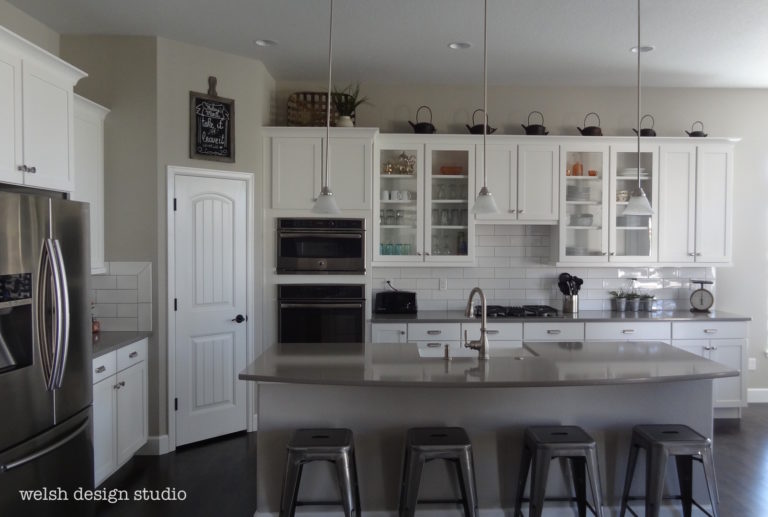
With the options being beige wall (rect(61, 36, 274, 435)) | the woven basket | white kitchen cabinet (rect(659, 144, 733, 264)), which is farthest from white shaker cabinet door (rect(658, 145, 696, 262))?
beige wall (rect(61, 36, 274, 435))

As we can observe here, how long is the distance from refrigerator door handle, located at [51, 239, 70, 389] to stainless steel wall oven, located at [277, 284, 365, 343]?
75.0 inches

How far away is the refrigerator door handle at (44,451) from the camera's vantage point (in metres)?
2.19

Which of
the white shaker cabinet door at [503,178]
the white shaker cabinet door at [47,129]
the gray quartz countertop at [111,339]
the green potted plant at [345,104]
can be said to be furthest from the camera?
the white shaker cabinet door at [503,178]

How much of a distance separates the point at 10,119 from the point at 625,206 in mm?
4485

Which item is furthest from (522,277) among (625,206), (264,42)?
(264,42)

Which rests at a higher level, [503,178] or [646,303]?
[503,178]

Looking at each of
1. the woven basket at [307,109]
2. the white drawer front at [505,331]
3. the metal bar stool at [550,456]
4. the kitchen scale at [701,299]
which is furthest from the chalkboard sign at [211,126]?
the kitchen scale at [701,299]

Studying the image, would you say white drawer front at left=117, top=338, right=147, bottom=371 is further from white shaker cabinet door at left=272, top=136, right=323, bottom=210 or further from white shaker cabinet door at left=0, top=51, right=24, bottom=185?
white shaker cabinet door at left=272, top=136, right=323, bottom=210

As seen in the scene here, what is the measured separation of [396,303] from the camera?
469 cm

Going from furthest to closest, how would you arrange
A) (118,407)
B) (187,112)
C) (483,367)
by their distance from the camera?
(187,112) → (118,407) → (483,367)

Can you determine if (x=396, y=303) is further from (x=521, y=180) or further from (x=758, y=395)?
(x=758, y=395)

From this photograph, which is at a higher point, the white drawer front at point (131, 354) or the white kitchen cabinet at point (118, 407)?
the white drawer front at point (131, 354)

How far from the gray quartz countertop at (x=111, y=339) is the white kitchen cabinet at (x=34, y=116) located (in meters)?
0.96

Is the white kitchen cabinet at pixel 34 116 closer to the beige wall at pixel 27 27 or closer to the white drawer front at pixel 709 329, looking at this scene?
the beige wall at pixel 27 27
